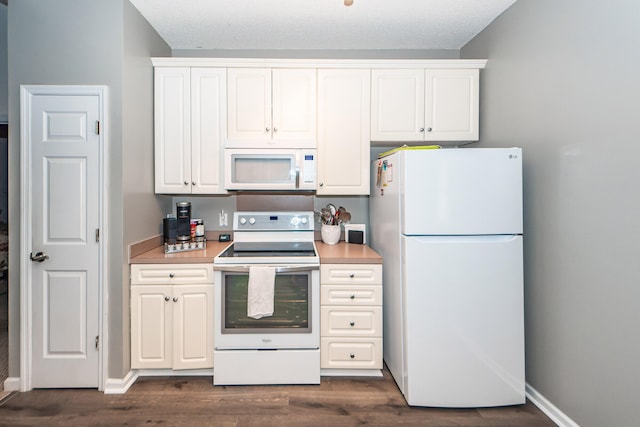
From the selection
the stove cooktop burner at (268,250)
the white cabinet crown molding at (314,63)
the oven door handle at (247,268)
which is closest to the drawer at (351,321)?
the oven door handle at (247,268)

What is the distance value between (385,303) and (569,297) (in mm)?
1118

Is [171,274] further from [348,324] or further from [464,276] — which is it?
[464,276]

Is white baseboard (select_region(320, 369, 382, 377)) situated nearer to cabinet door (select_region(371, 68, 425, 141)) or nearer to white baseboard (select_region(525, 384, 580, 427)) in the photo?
white baseboard (select_region(525, 384, 580, 427))

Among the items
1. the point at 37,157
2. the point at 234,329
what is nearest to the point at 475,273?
the point at 234,329

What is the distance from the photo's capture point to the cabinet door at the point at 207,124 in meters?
2.55

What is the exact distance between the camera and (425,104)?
2.62 meters

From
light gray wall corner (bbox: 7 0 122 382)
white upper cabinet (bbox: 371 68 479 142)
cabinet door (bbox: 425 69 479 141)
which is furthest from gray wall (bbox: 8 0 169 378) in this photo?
cabinet door (bbox: 425 69 479 141)

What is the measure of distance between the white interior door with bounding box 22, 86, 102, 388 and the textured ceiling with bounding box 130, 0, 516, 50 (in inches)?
37.7

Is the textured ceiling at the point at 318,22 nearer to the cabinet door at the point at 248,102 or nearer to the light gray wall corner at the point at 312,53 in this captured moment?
the light gray wall corner at the point at 312,53

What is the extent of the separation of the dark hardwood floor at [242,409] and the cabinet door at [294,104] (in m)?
1.90

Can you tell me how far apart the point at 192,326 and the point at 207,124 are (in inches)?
61.2

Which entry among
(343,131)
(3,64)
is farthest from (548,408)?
(3,64)

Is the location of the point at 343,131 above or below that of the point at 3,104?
below

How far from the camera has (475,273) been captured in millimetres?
1938
